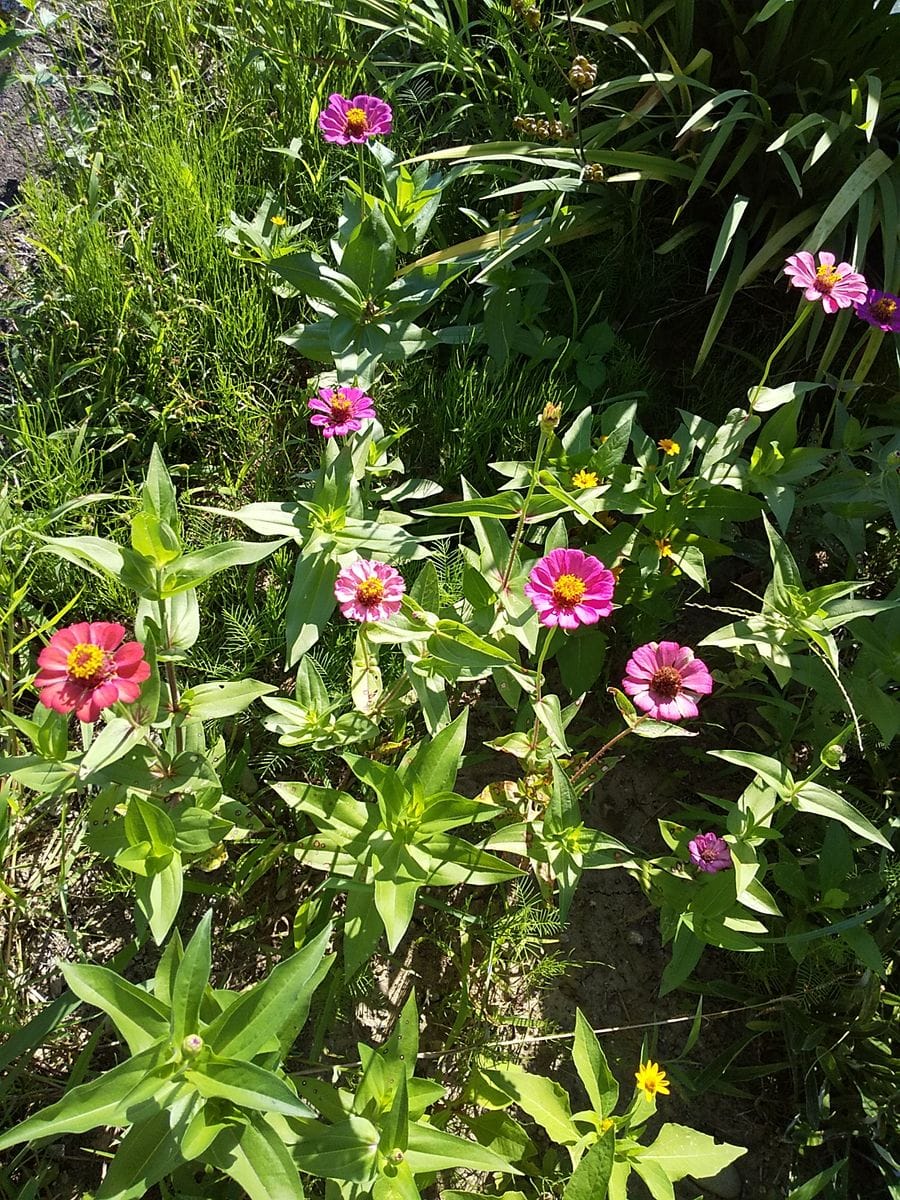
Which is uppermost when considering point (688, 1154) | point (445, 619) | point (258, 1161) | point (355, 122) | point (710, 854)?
point (355, 122)

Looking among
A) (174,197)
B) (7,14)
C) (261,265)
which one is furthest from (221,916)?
(7,14)

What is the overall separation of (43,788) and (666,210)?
2.09 meters

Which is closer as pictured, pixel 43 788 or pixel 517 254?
pixel 43 788

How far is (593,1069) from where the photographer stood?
55.4 inches

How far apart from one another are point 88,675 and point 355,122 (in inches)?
55.2

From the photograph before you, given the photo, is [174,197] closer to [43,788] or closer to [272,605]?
[272,605]

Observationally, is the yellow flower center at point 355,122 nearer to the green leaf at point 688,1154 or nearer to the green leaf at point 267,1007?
the green leaf at point 267,1007

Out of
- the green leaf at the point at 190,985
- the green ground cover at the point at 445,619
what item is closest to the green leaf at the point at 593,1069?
the green ground cover at the point at 445,619

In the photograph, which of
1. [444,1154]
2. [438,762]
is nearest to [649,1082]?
[444,1154]

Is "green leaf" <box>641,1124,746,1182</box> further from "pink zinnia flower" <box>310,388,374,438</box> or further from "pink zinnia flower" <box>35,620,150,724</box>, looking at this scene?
"pink zinnia flower" <box>310,388,374,438</box>

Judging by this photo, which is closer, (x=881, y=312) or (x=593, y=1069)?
(x=593, y=1069)

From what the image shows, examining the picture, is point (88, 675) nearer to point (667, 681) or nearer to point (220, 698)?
point (220, 698)

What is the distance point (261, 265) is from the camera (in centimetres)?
222

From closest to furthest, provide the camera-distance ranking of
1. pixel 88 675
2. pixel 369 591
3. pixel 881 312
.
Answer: pixel 88 675, pixel 369 591, pixel 881 312
